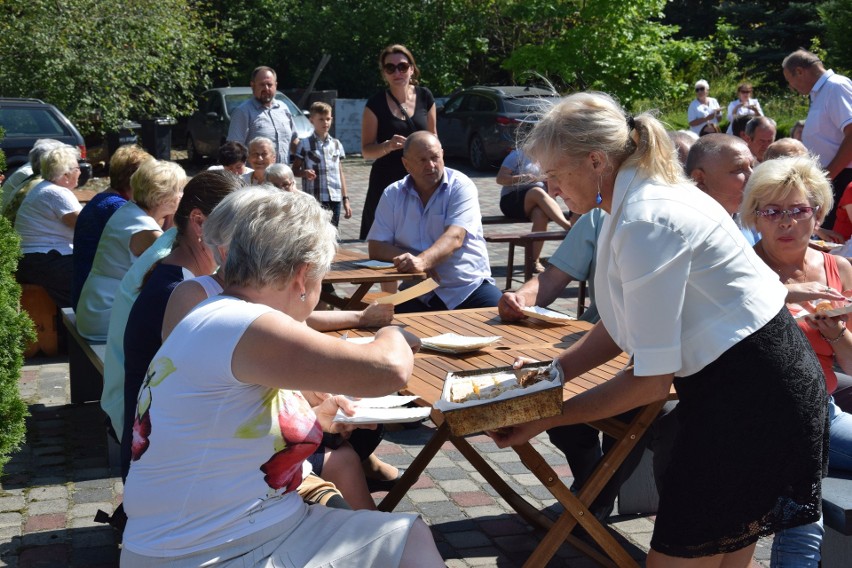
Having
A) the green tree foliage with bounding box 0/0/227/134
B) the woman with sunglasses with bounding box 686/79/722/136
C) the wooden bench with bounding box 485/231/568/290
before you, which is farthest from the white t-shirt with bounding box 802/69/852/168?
the green tree foliage with bounding box 0/0/227/134

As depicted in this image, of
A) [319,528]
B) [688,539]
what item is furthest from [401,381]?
[688,539]

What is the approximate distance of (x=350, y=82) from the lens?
90.4 feet

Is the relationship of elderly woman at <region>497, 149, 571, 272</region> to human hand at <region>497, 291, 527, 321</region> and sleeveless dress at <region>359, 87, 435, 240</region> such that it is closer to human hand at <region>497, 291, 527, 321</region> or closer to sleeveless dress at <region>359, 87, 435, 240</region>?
sleeveless dress at <region>359, 87, 435, 240</region>

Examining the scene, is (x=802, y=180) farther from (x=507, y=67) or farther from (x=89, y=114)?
(x=507, y=67)

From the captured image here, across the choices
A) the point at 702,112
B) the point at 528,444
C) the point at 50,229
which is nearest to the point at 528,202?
the point at 50,229

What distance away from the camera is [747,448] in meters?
2.43

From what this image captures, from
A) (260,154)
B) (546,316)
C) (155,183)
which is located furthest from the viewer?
(260,154)

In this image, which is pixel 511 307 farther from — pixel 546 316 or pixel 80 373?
pixel 80 373

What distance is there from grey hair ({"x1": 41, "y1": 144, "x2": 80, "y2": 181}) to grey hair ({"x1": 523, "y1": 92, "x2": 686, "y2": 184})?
17.7 feet

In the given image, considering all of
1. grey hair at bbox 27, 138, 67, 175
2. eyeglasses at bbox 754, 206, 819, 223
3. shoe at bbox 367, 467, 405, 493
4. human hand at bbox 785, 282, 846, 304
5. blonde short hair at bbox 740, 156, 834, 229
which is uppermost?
blonde short hair at bbox 740, 156, 834, 229

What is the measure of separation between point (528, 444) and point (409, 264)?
2.37 meters

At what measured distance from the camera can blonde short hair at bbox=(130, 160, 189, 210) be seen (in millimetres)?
5004

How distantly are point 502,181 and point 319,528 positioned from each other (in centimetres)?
749

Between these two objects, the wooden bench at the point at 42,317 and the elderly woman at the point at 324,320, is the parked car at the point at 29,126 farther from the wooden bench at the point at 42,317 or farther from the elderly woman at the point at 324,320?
the elderly woman at the point at 324,320
